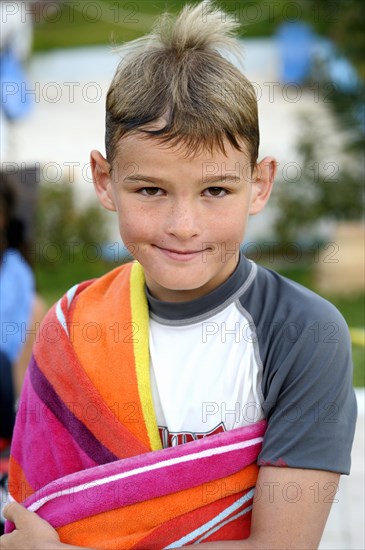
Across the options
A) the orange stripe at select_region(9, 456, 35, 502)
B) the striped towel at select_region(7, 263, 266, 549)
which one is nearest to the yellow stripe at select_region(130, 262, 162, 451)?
the striped towel at select_region(7, 263, 266, 549)

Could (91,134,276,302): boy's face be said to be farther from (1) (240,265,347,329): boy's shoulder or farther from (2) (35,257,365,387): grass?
(2) (35,257,365,387): grass

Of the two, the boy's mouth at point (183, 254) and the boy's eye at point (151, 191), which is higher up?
the boy's eye at point (151, 191)

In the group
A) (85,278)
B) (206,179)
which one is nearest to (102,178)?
(206,179)

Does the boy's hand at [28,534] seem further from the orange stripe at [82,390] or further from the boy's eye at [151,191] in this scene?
the boy's eye at [151,191]

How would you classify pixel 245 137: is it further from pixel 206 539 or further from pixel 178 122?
pixel 206 539

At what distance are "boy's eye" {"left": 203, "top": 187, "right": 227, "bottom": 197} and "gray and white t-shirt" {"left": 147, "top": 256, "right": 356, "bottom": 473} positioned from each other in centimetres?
19

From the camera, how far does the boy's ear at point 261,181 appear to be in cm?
183

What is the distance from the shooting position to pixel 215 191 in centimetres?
173

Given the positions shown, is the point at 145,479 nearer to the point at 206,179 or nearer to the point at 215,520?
the point at 215,520

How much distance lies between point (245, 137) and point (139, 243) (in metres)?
0.29

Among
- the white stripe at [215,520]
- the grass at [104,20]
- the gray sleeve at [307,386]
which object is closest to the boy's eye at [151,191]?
the gray sleeve at [307,386]

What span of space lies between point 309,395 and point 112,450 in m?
0.42

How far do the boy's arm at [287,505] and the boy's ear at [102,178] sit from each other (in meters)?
0.64

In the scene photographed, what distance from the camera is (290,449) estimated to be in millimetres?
1713
